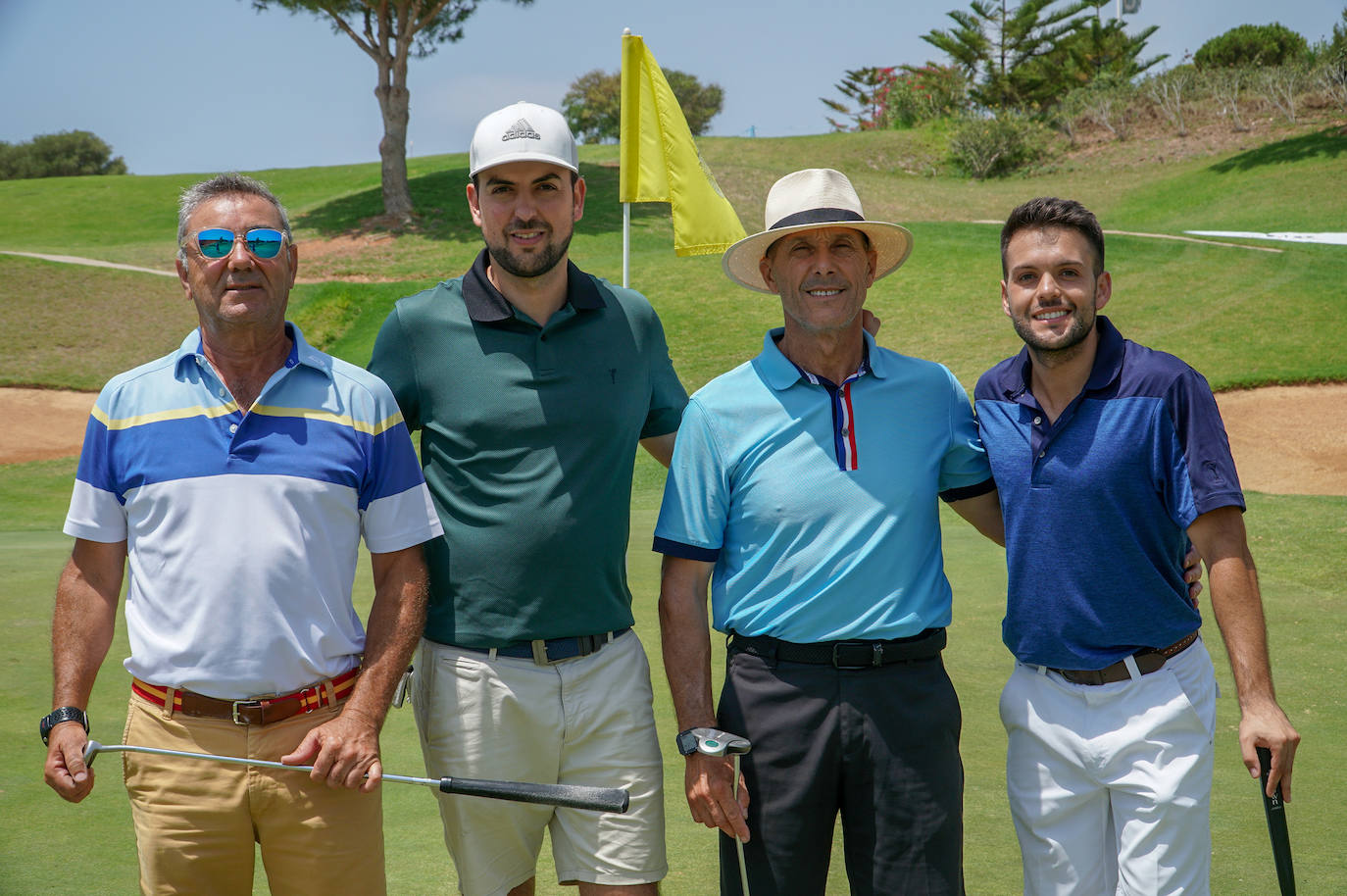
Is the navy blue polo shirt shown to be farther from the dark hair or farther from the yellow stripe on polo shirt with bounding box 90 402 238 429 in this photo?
the yellow stripe on polo shirt with bounding box 90 402 238 429

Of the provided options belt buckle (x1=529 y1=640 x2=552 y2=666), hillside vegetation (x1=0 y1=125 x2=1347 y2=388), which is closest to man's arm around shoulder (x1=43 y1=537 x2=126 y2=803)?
belt buckle (x1=529 y1=640 x2=552 y2=666)

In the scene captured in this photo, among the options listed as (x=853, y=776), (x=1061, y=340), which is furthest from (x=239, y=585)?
(x=1061, y=340)

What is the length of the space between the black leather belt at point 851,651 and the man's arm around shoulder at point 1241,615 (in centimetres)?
60

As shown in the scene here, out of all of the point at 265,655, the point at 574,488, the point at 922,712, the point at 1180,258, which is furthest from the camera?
the point at 1180,258

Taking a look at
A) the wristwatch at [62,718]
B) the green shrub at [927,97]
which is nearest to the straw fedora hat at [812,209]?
the wristwatch at [62,718]

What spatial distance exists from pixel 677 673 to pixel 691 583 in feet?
0.68

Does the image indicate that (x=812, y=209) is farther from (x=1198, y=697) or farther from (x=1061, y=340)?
(x=1198, y=697)

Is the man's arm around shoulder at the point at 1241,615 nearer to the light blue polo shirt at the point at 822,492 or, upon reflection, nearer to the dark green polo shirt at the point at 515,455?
the light blue polo shirt at the point at 822,492

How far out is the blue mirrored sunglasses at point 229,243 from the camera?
264cm

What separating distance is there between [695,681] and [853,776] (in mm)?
404

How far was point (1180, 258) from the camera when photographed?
17.8 m

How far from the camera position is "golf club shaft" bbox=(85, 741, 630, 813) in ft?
8.00

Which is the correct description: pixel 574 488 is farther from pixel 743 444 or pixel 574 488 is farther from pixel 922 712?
pixel 922 712

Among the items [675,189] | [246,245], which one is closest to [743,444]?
[246,245]
